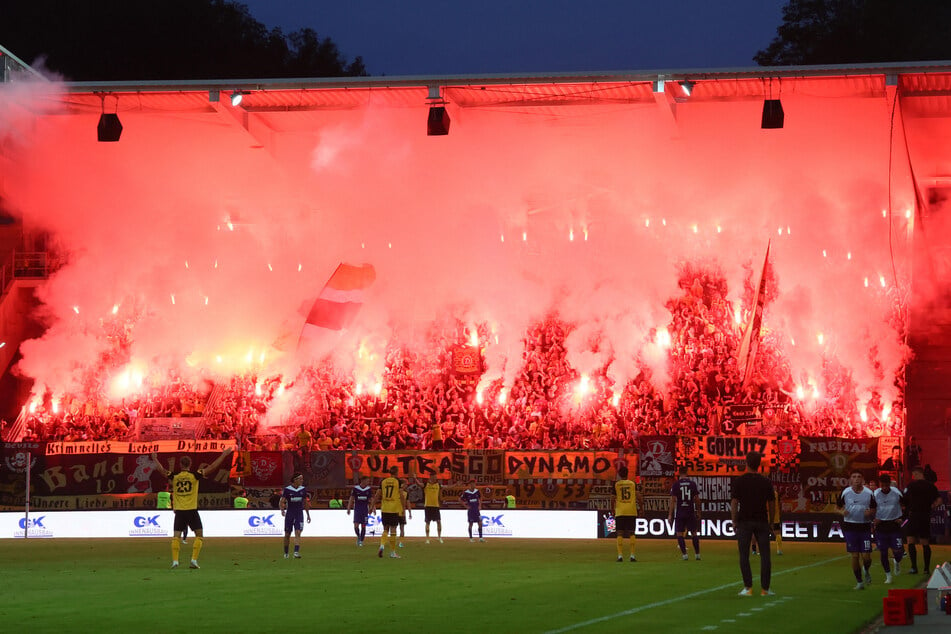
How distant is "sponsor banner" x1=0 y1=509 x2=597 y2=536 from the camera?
31391 millimetres

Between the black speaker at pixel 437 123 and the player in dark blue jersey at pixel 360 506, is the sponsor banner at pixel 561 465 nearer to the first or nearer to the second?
the player in dark blue jersey at pixel 360 506

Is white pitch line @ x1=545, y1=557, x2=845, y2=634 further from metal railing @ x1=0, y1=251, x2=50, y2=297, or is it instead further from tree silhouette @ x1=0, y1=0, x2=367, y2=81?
tree silhouette @ x1=0, y1=0, x2=367, y2=81

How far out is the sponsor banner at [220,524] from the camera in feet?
103

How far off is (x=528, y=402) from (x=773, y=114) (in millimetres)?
12248

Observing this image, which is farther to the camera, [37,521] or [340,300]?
[340,300]

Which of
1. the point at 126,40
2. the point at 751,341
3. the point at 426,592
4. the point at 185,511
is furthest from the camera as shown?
the point at 126,40

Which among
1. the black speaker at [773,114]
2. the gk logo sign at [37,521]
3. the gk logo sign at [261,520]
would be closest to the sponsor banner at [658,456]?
the black speaker at [773,114]

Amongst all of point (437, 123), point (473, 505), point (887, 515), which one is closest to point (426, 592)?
point (887, 515)

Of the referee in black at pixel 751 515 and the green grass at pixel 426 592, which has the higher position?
the referee in black at pixel 751 515

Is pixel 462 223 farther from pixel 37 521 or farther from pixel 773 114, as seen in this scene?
pixel 37 521

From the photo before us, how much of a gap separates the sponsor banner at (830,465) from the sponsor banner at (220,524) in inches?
282

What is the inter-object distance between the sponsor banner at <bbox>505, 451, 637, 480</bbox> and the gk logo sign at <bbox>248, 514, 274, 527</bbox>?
604 centimetres

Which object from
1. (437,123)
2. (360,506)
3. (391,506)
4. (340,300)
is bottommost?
(360,506)

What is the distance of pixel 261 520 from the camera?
31.8 m
